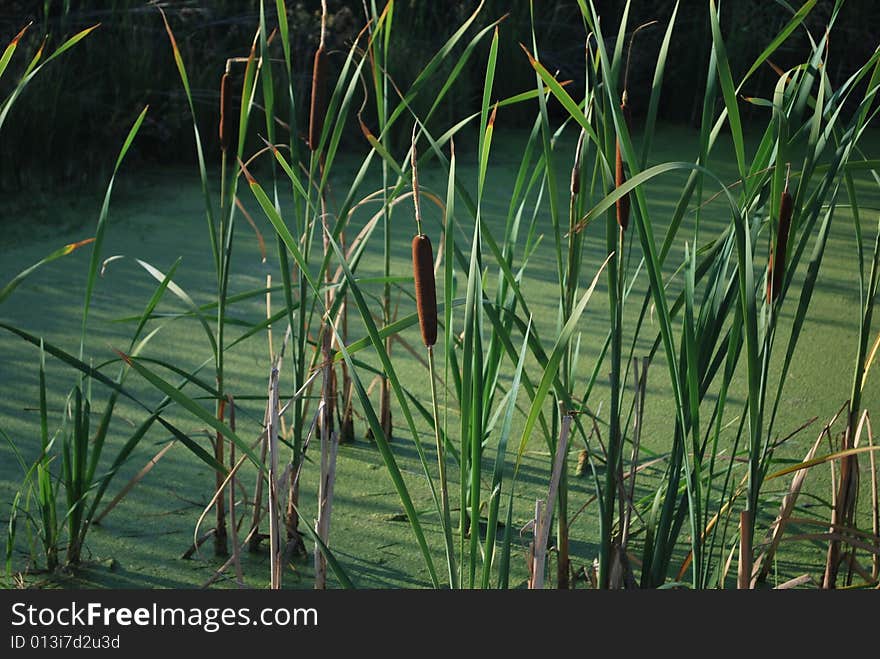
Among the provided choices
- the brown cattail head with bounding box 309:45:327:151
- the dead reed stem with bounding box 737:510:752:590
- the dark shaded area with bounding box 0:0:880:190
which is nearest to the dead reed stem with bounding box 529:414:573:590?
the dead reed stem with bounding box 737:510:752:590

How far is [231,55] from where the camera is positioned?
3422 mm

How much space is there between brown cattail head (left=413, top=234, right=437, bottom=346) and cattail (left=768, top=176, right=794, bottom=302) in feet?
0.86

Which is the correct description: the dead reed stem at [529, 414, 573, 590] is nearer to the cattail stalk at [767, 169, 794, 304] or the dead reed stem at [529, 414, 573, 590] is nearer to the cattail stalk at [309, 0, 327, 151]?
the cattail stalk at [767, 169, 794, 304]

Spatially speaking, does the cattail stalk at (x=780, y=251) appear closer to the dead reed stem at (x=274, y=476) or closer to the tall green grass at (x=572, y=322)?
the tall green grass at (x=572, y=322)

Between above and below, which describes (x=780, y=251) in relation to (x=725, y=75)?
below

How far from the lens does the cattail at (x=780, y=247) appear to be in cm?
79

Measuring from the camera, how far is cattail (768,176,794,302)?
789 mm

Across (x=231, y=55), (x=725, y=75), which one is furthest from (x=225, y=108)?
(x=231, y=55)

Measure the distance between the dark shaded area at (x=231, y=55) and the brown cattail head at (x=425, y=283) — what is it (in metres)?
1.74

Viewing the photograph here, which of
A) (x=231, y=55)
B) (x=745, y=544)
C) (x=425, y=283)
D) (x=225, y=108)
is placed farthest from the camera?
(x=231, y=55)

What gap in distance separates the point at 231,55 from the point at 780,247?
2887mm

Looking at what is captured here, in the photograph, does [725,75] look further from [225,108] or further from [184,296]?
[184,296]

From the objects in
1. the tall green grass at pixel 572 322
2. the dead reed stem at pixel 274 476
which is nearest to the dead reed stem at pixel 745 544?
the tall green grass at pixel 572 322

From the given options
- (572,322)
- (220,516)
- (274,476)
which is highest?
(572,322)
